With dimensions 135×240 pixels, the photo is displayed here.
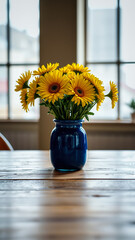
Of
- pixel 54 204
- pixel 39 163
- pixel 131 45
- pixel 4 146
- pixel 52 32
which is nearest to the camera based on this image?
pixel 54 204

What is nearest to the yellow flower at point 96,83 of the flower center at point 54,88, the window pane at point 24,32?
the flower center at point 54,88

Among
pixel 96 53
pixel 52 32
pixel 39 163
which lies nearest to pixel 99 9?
pixel 96 53

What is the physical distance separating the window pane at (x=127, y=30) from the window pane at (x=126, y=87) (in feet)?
0.36

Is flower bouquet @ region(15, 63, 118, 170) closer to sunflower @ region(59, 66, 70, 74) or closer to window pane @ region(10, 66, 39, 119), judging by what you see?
sunflower @ region(59, 66, 70, 74)

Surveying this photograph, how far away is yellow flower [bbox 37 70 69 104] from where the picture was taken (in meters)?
1.04

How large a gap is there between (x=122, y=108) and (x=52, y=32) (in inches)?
44.2

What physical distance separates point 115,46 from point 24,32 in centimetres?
107

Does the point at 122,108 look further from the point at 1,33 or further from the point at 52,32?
the point at 1,33

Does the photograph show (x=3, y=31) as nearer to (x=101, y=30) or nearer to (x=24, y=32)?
(x=24, y=32)

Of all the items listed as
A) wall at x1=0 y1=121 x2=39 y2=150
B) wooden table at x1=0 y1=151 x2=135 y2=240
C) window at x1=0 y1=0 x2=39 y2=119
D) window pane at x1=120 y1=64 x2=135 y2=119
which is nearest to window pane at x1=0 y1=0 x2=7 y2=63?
window at x1=0 y1=0 x2=39 y2=119

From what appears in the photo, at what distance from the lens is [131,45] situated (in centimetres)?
329

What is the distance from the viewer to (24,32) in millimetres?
3443

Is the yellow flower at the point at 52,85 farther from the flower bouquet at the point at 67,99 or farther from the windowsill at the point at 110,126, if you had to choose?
the windowsill at the point at 110,126

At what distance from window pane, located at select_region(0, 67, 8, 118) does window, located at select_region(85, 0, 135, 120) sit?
38.2 inches
